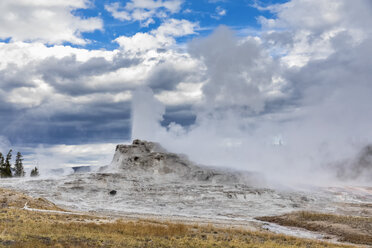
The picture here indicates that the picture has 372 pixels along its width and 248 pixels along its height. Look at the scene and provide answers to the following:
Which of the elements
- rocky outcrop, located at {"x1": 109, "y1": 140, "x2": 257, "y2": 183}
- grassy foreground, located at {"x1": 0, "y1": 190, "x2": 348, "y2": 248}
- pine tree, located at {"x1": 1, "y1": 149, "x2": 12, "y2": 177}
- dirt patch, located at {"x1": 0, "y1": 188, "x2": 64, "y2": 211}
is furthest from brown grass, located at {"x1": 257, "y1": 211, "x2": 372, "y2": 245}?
pine tree, located at {"x1": 1, "y1": 149, "x2": 12, "y2": 177}

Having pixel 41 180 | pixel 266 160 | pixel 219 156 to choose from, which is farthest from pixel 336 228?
pixel 266 160

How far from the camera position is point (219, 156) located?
93.6 m

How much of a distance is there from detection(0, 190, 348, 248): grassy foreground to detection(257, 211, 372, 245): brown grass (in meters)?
6.97

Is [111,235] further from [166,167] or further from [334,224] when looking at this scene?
[166,167]

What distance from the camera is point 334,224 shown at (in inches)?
1405

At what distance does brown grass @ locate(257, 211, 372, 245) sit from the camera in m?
30.4

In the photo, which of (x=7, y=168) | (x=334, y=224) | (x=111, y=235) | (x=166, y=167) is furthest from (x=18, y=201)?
(x=7, y=168)

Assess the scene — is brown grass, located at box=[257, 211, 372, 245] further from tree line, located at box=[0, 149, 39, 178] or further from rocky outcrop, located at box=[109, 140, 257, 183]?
tree line, located at box=[0, 149, 39, 178]

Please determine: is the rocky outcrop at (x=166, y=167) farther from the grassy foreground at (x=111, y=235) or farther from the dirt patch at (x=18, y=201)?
the grassy foreground at (x=111, y=235)

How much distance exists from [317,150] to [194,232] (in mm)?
116747

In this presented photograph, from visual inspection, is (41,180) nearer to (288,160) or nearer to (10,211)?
(10,211)

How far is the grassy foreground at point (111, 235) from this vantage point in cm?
1986

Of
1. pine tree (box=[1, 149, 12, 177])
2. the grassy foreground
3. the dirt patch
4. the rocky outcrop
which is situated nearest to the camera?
the grassy foreground

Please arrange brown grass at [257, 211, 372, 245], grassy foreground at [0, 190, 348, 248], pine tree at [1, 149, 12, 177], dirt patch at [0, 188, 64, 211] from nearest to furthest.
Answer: grassy foreground at [0, 190, 348, 248], brown grass at [257, 211, 372, 245], dirt patch at [0, 188, 64, 211], pine tree at [1, 149, 12, 177]
